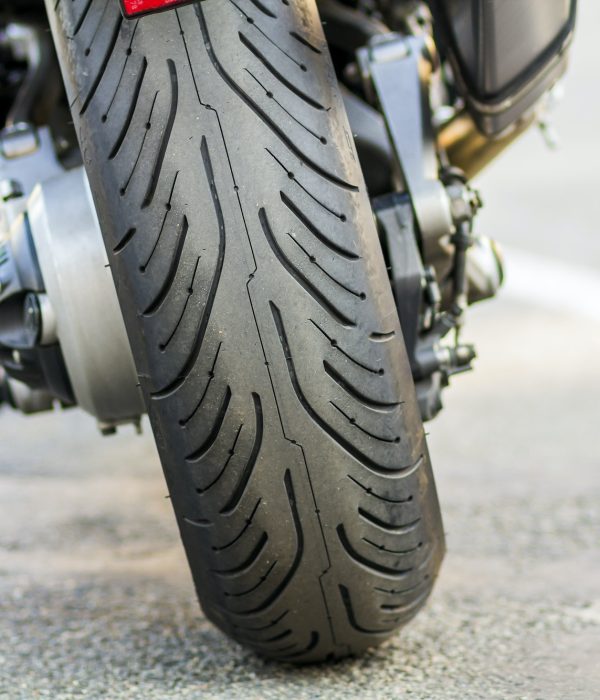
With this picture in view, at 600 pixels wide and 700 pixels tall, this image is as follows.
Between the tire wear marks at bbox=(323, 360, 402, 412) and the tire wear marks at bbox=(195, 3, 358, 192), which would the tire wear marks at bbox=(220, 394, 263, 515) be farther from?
the tire wear marks at bbox=(195, 3, 358, 192)

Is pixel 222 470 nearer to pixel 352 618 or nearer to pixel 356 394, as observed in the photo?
pixel 356 394

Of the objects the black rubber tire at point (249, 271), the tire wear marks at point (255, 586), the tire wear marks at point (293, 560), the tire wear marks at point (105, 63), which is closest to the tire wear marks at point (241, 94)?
the black rubber tire at point (249, 271)

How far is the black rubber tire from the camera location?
1.53 m

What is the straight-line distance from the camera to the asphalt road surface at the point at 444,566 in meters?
1.83

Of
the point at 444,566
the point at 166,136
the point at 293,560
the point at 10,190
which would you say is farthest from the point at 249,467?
the point at 444,566

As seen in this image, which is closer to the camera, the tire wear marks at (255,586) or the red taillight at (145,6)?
the red taillight at (145,6)

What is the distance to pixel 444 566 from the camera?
2547mm

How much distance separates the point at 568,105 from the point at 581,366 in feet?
28.7

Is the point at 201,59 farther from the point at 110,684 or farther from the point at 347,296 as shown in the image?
the point at 110,684

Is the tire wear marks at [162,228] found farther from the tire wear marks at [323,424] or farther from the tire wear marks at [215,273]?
the tire wear marks at [323,424]

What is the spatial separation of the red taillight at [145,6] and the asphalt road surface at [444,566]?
1.02 m

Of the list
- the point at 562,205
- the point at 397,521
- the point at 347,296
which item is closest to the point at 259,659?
the point at 397,521

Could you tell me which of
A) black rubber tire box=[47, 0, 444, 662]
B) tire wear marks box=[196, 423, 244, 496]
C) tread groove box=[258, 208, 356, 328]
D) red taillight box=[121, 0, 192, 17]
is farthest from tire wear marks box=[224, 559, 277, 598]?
red taillight box=[121, 0, 192, 17]

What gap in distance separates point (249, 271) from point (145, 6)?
0.38 meters
